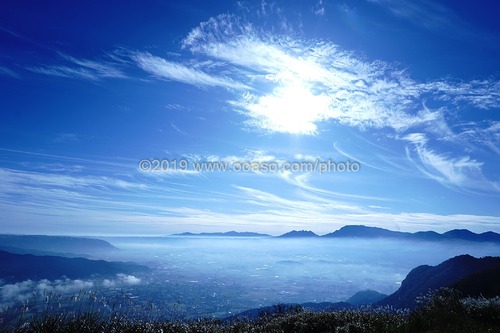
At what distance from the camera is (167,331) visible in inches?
387

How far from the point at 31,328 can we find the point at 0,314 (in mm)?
1870

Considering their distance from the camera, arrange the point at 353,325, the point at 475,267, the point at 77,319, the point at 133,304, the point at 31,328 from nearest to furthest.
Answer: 1. the point at 31,328
2. the point at 77,319
3. the point at 353,325
4. the point at 133,304
5. the point at 475,267

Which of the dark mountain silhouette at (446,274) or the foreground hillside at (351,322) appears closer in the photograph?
the foreground hillside at (351,322)

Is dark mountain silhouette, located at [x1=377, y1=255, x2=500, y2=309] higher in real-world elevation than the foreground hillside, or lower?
lower

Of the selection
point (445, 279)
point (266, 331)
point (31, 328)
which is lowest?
point (445, 279)

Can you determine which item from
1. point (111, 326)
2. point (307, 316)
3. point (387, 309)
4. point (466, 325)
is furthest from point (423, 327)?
point (111, 326)

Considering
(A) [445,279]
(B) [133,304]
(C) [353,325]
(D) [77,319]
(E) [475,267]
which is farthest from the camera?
(A) [445,279]

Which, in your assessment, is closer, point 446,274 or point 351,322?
point 351,322

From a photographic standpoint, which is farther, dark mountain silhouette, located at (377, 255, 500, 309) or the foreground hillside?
dark mountain silhouette, located at (377, 255, 500, 309)

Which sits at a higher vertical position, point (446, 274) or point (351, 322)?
point (351, 322)

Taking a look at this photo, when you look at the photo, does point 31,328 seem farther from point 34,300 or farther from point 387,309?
point 387,309

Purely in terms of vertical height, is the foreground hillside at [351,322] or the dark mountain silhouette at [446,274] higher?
the foreground hillside at [351,322]

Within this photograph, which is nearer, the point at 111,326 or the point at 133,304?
the point at 111,326

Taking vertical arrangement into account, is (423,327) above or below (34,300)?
below
